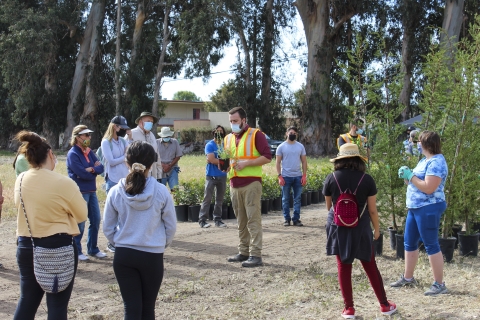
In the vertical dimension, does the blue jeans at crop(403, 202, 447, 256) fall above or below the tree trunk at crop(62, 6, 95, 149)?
below

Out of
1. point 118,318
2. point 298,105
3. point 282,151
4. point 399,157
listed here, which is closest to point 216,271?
point 118,318

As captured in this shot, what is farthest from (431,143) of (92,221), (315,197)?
(315,197)

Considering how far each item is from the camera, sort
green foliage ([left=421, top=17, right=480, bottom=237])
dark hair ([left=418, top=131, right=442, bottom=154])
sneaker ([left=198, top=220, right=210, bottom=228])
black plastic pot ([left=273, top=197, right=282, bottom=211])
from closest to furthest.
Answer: dark hair ([left=418, top=131, right=442, bottom=154]) → green foliage ([left=421, top=17, right=480, bottom=237]) → sneaker ([left=198, top=220, right=210, bottom=228]) → black plastic pot ([left=273, top=197, right=282, bottom=211])

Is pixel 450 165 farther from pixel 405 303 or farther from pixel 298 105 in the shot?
pixel 298 105

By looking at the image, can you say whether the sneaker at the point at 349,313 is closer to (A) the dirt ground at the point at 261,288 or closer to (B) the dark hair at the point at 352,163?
(A) the dirt ground at the point at 261,288

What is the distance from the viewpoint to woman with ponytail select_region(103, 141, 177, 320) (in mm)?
3998

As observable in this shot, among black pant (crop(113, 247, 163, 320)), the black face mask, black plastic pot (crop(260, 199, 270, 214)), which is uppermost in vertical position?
the black face mask

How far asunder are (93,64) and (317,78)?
16.1 metres

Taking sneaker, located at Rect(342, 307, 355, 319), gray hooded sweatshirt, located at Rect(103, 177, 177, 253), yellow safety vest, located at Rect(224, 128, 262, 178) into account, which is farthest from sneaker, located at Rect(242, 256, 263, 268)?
gray hooded sweatshirt, located at Rect(103, 177, 177, 253)

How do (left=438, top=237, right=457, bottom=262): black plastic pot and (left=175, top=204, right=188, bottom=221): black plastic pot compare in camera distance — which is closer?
(left=438, top=237, right=457, bottom=262): black plastic pot

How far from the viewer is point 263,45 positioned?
38.4 m

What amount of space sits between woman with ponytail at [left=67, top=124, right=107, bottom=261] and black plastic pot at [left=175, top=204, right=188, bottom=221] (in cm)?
366

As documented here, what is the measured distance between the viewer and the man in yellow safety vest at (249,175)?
7.38m

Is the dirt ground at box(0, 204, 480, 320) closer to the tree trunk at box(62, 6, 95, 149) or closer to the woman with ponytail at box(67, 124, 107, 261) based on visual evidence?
the woman with ponytail at box(67, 124, 107, 261)
